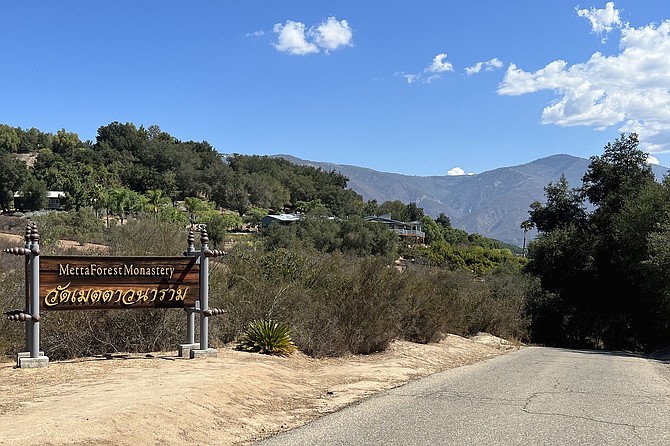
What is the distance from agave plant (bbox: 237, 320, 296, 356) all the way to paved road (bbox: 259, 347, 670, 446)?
3.08 m

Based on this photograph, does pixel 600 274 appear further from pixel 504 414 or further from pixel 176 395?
pixel 176 395

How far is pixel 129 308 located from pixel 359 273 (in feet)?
26.6

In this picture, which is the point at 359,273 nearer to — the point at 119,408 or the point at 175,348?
the point at 175,348

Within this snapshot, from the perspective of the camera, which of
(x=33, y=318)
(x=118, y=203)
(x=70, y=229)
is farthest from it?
(x=118, y=203)

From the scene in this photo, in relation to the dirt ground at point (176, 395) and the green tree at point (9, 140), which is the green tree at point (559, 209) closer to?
the dirt ground at point (176, 395)

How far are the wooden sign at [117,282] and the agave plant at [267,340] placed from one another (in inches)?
67.9

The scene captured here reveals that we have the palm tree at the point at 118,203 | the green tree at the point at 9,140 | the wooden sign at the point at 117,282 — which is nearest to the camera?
the wooden sign at the point at 117,282

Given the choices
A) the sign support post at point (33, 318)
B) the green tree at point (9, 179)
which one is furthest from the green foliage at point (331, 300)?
the green tree at point (9, 179)

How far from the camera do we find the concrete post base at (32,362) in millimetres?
10508

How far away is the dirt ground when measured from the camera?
23.2 ft

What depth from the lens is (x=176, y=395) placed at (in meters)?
8.74

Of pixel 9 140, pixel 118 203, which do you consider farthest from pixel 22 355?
pixel 9 140

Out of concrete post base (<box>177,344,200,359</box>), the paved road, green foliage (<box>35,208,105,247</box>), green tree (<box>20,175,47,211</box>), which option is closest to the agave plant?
concrete post base (<box>177,344,200,359</box>)

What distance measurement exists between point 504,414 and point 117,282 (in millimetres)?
7181
